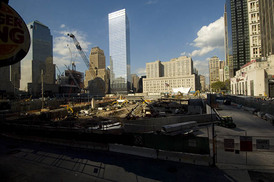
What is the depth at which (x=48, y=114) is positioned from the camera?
36.4 metres

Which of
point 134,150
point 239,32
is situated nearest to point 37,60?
point 134,150

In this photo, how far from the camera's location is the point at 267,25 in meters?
75.4

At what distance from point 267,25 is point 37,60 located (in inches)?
8395

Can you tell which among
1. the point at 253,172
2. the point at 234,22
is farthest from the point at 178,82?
the point at 253,172

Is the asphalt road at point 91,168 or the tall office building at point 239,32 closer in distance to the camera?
the asphalt road at point 91,168

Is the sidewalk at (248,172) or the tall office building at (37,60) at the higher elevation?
the tall office building at (37,60)

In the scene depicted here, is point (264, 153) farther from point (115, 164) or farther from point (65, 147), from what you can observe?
point (65, 147)

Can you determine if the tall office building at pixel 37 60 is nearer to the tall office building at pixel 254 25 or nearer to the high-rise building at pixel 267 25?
the high-rise building at pixel 267 25

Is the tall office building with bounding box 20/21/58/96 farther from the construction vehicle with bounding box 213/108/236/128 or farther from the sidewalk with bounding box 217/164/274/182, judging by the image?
the sidewalk with bounding box 217/164/274/182

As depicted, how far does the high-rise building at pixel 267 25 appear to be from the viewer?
7097 centimetres

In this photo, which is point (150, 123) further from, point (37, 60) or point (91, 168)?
point (37, 60)

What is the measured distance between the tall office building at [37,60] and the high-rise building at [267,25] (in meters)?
182

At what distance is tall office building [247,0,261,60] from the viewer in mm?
89938

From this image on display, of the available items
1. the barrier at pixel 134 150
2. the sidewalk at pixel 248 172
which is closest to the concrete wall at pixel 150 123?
the barrier at pixel 134 150
